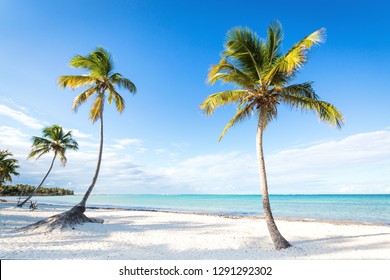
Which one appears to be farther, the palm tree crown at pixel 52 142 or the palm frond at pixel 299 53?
the palm tree crown at pixel 52 142

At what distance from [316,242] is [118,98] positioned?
13562 millimetres

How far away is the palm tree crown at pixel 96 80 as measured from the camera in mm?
14212

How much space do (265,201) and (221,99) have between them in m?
4.49

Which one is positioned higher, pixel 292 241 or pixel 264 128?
pixel 264 128

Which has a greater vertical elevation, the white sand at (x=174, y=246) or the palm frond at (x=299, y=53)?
the palm frond at (x=299, y=53)

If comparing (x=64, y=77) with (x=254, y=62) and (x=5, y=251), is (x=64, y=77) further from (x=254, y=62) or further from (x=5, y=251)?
(x=254, y=62)

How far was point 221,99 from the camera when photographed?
33.6ft

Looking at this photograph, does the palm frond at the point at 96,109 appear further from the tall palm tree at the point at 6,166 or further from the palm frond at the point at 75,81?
the tall palm tree at the point at 6,166

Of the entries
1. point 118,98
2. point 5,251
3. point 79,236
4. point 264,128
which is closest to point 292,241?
point 264,128

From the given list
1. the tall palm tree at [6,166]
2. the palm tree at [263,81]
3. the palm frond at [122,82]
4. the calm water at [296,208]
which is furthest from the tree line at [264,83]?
the tall palm tree at [6,166]

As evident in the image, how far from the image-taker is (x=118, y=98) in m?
15.8

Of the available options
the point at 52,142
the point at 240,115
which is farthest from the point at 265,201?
the point at 52,142

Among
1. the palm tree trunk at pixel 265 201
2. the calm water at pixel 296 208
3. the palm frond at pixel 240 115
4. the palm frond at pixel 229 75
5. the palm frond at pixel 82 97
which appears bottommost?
the calm water at pixel 296 208
